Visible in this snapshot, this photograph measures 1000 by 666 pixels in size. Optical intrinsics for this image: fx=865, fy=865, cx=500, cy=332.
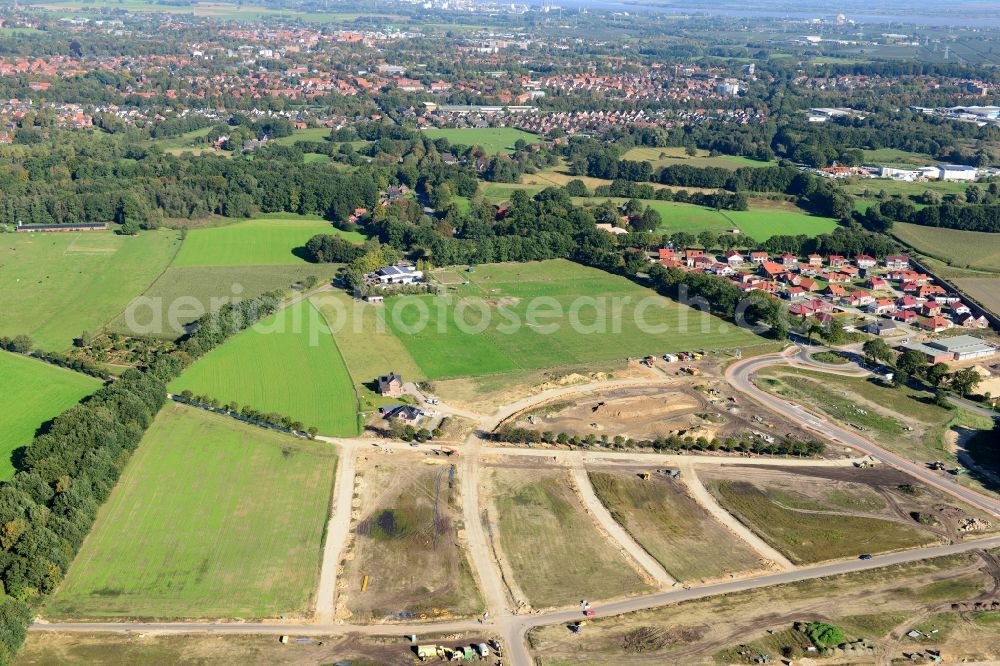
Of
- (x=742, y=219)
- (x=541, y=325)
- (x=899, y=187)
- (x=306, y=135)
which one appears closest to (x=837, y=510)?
(x=541, y=325)

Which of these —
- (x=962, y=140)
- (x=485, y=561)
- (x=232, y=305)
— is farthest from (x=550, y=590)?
(x=962, y=140)

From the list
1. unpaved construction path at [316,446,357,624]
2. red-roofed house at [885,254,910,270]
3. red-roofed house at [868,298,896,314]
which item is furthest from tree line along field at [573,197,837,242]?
unpaved construction path at [316,446,357,624]

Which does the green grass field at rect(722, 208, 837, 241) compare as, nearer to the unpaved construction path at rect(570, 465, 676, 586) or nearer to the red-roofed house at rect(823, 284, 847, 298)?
the red-roofed house at rect(823, 284, 847, 298)

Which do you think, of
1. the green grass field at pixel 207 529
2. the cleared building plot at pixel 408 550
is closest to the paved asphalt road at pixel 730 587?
the cleared building plot at pixel 408 550

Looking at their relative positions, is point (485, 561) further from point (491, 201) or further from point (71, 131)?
point (71, 131)

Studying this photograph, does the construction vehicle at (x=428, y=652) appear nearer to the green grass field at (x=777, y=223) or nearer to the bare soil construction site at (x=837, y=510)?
the bare soil construction site at (x=837, y=510)

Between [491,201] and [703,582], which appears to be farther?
[491,201]
